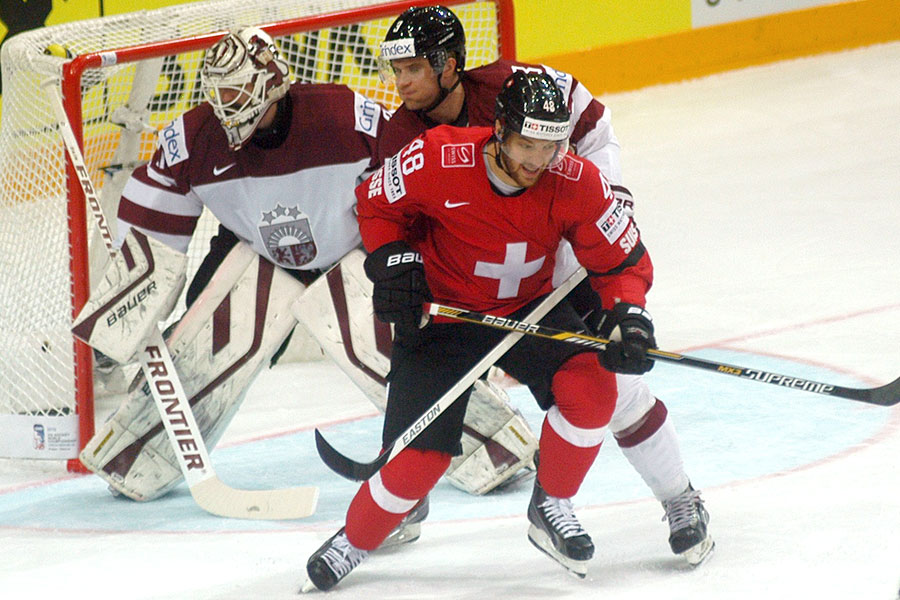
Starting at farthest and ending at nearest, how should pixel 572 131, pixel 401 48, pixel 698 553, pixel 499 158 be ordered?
pixel 572 131 → pixel 401 48 → pixel 698 553 → pixel 499 158

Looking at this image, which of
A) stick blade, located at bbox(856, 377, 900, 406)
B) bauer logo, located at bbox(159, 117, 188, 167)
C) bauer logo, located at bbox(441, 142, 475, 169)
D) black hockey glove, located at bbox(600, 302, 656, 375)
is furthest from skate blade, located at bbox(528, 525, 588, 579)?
bauer logo, located at bbox(159, 117, 188, 167)

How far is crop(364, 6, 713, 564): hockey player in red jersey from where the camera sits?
279cm

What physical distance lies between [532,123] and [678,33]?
514 centimetres

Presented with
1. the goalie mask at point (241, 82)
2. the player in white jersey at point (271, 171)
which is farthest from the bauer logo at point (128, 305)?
the goalie mask at point (241, 82)

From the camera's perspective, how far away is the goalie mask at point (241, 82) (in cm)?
313

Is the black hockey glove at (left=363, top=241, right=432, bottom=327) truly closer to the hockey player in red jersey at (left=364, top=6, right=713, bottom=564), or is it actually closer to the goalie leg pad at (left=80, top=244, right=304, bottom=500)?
the hockey player in red jersey at (left=364, top=6, right=713, bottom=564)

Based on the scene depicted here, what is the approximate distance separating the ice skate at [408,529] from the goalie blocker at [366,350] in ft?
1.07

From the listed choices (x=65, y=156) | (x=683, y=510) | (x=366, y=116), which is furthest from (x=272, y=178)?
(x=683, y=510)

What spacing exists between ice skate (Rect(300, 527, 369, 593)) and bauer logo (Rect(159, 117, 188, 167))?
1.05 m

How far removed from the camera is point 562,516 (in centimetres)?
273

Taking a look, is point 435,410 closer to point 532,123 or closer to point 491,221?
point 491,221

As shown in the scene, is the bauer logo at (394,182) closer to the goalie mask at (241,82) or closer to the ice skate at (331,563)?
the goalie mask at (241,82)

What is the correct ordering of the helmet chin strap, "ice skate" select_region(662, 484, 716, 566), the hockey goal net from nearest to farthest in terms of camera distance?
the helmet chin strap
"ice skate" select_region(662, 484, 716, 566)
the hockey goal net

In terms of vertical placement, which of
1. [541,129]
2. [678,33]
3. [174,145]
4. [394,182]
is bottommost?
[678,33]
